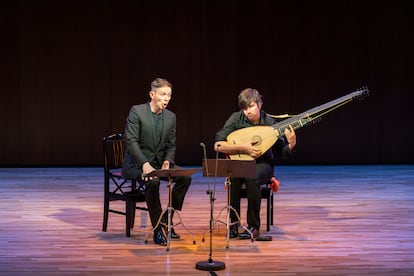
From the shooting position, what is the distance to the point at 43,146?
10.1 m

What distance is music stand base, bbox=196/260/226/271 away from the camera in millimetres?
4707

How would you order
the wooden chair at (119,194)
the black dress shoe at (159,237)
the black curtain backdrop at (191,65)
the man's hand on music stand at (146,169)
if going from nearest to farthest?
the man's hand on music stand at (146,169) < the black dress shoe at (159,237) < the wooden chair at (119,194) < the black curtain backdrop at (191,65)

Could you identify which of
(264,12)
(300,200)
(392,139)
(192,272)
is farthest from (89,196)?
(392,139)

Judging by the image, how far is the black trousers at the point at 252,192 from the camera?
222 inches

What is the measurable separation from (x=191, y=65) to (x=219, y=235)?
467cm

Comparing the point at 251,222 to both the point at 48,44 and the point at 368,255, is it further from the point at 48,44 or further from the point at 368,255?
the point at 48,44

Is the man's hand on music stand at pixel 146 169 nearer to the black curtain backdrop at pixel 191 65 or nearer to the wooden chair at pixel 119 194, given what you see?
the wooden chair at pixel 119 194

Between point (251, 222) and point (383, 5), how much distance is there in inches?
219

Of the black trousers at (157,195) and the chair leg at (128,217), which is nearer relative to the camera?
A: the black trousers at (157,195)

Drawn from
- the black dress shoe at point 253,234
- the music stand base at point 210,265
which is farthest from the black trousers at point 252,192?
the music stand base at point 210,265

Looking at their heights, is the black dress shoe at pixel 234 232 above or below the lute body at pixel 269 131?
below

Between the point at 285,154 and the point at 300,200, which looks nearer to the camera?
the point at 285,154

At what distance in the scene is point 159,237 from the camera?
5.44 m

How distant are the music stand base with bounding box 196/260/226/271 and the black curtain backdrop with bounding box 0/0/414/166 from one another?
17.9ft
